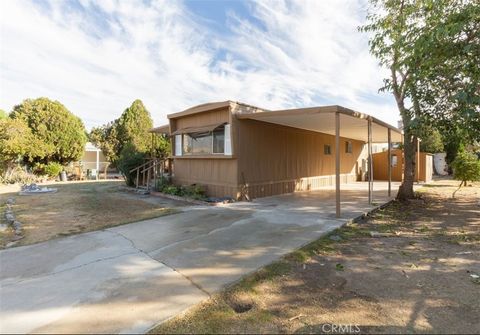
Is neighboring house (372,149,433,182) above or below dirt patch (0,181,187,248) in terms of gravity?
above

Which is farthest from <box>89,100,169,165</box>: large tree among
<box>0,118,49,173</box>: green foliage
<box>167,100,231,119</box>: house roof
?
Result: <box>167,100,231,119</box>: house roof

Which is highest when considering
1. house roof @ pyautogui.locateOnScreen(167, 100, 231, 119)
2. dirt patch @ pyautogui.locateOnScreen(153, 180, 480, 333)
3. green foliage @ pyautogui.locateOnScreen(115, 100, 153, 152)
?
green foliage @ pyautogui.locateOnScreen(115, 100, 153, 152)

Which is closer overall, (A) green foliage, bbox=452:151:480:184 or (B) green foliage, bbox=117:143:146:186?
(A) green foliage, bbox=452:151:480:184

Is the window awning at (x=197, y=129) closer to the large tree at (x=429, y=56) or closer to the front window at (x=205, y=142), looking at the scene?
the front window at (x=205, y=142)

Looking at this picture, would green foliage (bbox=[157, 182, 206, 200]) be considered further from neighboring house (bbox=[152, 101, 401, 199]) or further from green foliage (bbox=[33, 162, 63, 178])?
green foliage (bbox=[33, 162, 63, 178])

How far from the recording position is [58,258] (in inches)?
156

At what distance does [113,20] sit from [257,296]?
1004 cm

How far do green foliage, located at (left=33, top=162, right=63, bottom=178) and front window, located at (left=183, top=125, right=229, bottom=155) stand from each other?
36.9 feet

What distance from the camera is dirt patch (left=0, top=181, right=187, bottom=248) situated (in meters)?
5.40

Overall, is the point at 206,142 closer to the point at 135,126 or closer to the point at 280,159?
the point at 280,159

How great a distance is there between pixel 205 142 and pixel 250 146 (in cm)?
167

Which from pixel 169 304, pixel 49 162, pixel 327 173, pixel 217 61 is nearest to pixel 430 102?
pixel 327 173

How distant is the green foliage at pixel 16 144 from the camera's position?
47.2ft

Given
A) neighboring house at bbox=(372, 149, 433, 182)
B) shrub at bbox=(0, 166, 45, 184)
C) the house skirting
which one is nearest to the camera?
the house skirting
